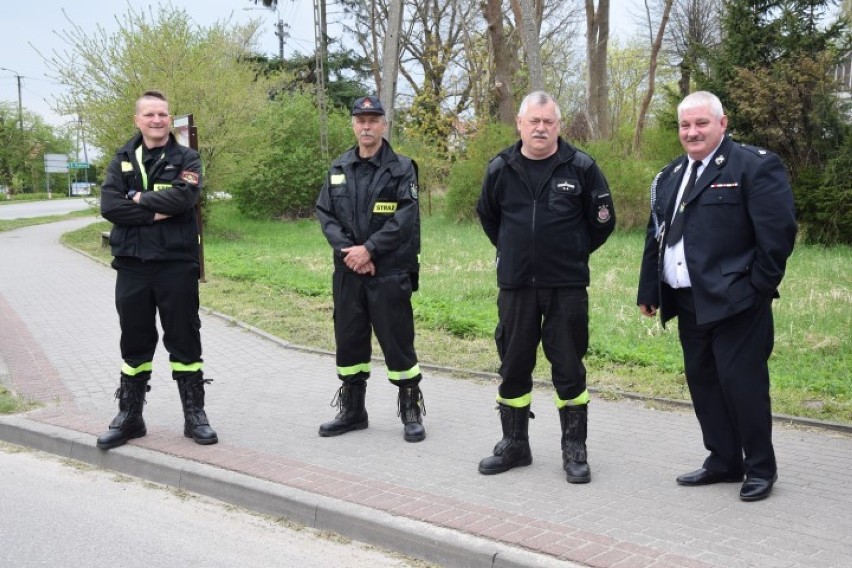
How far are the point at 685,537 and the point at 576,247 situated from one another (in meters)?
1.76

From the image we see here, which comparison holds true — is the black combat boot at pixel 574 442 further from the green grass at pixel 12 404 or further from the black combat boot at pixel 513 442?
the green grass at pixel 12 404

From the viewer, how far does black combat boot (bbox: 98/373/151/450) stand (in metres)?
6.40

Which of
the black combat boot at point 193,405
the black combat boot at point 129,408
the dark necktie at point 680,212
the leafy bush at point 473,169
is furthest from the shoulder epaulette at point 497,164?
the leafy bush at point 473,169

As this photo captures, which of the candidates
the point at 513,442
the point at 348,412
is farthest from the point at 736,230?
the point at 348,412

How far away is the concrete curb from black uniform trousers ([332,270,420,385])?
128 cm

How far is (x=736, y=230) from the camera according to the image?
489 cm

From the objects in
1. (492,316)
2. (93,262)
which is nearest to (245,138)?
(93,262)

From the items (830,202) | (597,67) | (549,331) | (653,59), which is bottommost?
(549,331)

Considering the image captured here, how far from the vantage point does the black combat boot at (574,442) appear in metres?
5.40

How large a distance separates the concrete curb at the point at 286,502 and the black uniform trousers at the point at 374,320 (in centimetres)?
128

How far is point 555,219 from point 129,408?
3251mm

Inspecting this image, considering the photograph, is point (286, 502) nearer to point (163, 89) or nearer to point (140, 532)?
point (140, 532)

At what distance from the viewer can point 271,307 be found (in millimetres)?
12633

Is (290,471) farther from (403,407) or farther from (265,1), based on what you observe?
(265,1)
